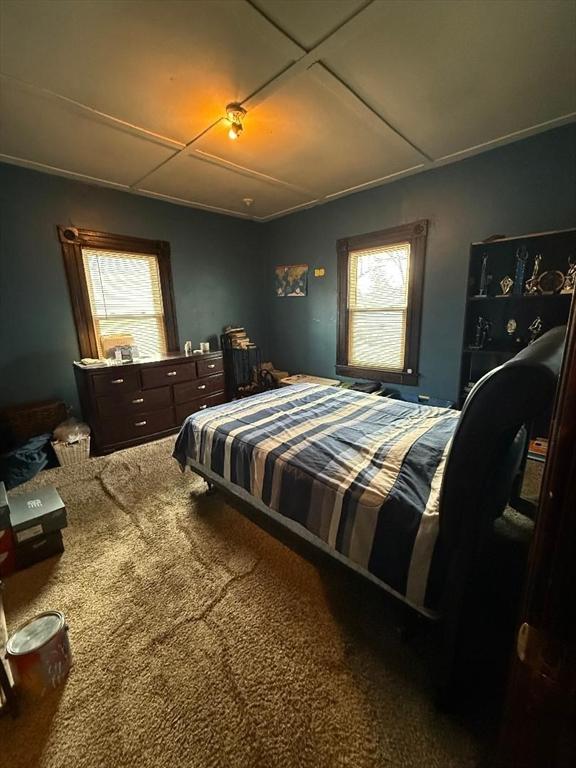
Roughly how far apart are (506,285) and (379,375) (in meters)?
1.51

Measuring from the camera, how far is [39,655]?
3.74ft

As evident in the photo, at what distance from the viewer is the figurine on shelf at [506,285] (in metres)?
2.60

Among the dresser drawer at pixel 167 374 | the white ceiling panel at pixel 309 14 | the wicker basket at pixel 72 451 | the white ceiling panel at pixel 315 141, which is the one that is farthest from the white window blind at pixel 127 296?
the white ceiling panel at pixel 309 14

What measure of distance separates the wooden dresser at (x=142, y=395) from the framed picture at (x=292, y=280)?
1452 mm

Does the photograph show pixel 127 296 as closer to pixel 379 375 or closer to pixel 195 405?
pixel 195 405

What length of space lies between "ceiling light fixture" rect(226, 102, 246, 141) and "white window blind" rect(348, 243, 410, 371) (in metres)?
1.97

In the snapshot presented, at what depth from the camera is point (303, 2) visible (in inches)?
53.1

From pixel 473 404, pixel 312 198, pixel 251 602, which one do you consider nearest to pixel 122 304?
pixel 312 198

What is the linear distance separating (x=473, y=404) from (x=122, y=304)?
12.1 feet

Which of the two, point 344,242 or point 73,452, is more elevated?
point 344,242

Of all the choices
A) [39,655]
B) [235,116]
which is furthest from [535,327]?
[39,655]

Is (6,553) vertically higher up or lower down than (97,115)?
lower down

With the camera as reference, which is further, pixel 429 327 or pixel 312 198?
pixel 312 198

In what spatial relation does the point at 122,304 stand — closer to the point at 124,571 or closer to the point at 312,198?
the point at 312,198
